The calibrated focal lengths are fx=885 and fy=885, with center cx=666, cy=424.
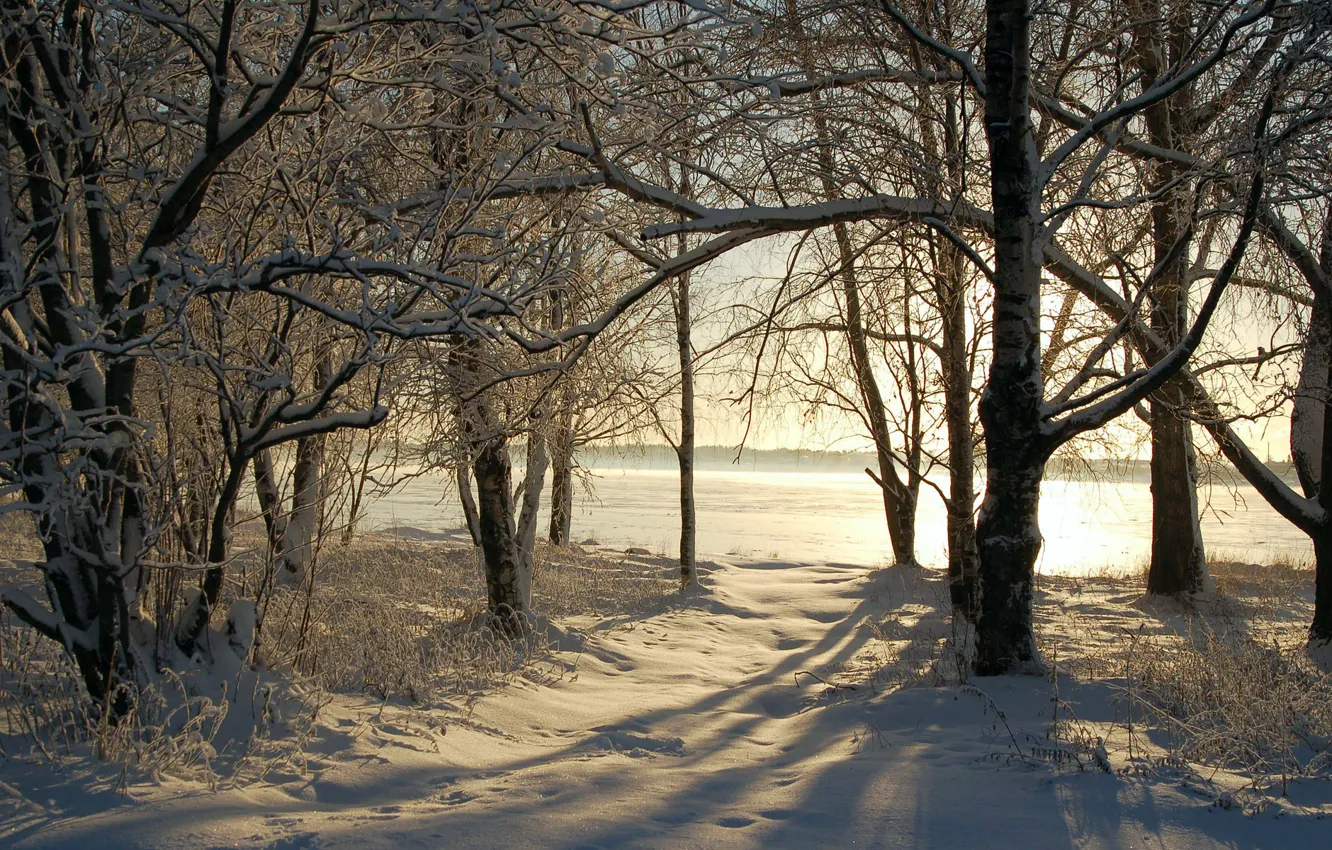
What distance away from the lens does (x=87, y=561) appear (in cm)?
403

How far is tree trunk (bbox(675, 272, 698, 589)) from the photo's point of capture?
1330cm

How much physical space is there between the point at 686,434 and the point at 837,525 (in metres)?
16.7

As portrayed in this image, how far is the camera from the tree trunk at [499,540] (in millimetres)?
8498

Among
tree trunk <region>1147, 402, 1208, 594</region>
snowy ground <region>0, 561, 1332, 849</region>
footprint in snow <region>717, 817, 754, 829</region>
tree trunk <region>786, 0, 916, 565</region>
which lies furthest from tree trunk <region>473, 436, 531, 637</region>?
tree trunk <region>1147, 402, 1208, 594</region>

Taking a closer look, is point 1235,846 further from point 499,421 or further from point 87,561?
point 499,421

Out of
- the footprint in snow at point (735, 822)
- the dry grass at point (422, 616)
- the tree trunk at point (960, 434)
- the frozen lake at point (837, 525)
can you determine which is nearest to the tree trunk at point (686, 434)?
the dry grass at point (422, 616)

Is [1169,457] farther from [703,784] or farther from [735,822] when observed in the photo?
[735,822]

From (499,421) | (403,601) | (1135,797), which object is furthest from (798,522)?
(1135,797)

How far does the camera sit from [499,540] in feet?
28.3

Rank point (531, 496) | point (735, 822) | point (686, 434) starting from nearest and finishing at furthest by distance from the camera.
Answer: point (735, 822)
point (531, 496)
point (686, 434)

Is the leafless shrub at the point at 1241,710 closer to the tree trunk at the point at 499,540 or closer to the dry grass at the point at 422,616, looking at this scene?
the dry grass at the point at 422,616

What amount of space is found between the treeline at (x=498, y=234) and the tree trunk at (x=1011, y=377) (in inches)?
0.9

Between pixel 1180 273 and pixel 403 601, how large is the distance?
918 centimetres

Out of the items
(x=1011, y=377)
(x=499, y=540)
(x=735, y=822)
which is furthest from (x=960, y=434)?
(x=735, y=822)
